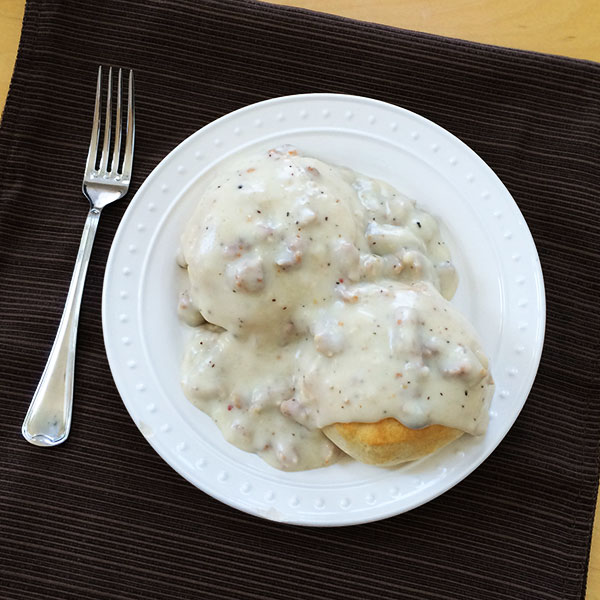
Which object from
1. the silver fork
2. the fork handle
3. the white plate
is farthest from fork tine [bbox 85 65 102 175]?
the fork handle

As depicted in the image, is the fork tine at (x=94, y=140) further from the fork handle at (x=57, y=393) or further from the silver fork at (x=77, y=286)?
the fork handle at (x=57, y=393)

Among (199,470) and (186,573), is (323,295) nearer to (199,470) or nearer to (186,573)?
(199,470)

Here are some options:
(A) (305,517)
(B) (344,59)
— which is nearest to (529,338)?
(A) (305,517)

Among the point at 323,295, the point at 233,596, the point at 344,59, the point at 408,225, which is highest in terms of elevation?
the point at 344,59

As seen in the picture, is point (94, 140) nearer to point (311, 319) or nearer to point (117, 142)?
point (117, 142)

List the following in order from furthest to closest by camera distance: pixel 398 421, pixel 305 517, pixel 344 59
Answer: pixel 344 59 → pixel 305 517 → pixel 398 421

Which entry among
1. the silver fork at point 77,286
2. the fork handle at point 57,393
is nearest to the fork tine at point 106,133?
the silver fork at point 77,286
